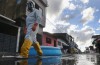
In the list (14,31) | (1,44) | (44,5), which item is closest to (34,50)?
(1,44)

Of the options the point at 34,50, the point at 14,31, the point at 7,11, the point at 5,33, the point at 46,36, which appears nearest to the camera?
the point at 34,50

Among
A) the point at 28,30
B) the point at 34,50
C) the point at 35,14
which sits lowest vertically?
the point at 34,50

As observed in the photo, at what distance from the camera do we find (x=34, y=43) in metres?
6.79

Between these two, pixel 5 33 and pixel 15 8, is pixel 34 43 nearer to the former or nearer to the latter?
pixel 5 33

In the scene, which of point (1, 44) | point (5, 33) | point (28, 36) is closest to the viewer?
point (28, 36)

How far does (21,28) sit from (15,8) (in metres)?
2.33

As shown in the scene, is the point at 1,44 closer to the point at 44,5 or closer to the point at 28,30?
the point at 28,30

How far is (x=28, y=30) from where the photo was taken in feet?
21.5

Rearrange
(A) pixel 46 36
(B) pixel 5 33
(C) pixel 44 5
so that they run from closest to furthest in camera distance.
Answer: (B) pixel 5 33
(C) pixel 44 5
(A) pixel 46 36

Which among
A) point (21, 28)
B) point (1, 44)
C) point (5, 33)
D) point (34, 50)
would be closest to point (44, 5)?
point (21, 28)

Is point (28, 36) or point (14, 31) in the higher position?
point (14, 31)

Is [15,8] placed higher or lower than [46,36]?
higher

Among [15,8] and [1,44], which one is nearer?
[1,44]

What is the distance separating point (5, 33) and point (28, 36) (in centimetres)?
968
